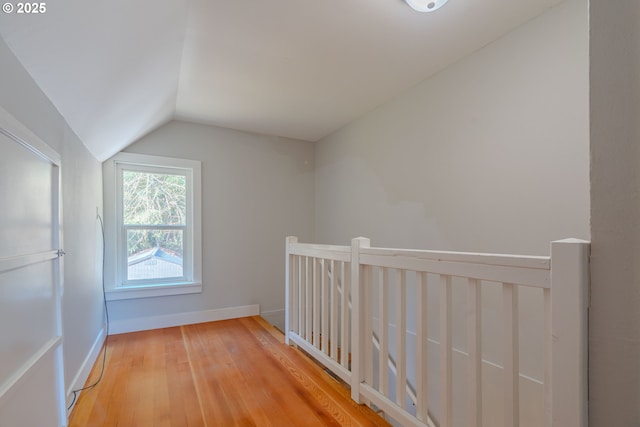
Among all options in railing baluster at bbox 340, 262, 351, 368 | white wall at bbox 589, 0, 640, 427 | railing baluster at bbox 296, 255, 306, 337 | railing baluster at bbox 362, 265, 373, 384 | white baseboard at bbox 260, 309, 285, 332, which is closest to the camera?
white wall at bbox 589, 0, 640, 427

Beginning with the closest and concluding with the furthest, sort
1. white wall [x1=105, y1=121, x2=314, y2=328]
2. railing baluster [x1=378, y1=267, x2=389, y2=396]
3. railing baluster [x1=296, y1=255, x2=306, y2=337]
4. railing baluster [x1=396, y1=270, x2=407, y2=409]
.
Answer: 1. railing baluster [x1=396, y1=270, x2=407, y2=409]
2. railing baluster [x1=378, y1=267, x2=389, y2=396]
3. railing baluster [x1=296, y1=255, x2=306, y2=337]
4. white wall [x1=105, y1=121, x2=314, y2=328]

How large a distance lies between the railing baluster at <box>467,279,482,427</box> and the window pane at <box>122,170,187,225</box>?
10.1 ft

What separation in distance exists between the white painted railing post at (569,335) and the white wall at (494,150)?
106cm

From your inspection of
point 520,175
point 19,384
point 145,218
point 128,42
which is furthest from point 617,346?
point 145,218

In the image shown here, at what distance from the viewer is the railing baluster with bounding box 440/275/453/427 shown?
1.18 m

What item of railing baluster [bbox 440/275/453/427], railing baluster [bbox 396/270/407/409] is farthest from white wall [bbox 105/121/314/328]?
railing baluster [bbox 440/275/453/427]

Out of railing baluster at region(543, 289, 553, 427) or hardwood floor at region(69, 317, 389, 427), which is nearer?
railing baluster at region(543, 289, 553, 427)

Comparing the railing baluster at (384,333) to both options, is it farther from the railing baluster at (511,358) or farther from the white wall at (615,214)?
the white wall at (615,214)

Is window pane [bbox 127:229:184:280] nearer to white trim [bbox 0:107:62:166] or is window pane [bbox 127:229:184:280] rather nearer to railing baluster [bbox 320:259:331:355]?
white trim [bbox 0:107:62:166]

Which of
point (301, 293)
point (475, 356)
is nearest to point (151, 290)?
point (301, 293)

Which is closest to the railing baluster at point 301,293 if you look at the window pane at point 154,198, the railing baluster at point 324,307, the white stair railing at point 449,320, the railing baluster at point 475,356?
the white stair railing at point 449,320

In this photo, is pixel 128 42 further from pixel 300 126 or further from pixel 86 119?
pixel 300 126

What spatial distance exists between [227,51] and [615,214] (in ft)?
7.31

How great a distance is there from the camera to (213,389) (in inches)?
73.7
